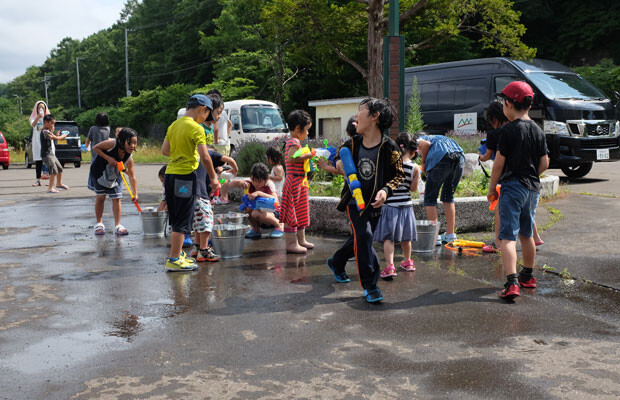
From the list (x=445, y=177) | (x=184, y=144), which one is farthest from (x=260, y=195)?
(x=445, y=177)

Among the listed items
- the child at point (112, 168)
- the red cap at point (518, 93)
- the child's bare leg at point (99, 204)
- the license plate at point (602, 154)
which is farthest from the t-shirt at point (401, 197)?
the license plate at point (602, 154)

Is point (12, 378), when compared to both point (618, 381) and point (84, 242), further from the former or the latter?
point (84, 242)

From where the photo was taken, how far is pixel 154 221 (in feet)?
28.2

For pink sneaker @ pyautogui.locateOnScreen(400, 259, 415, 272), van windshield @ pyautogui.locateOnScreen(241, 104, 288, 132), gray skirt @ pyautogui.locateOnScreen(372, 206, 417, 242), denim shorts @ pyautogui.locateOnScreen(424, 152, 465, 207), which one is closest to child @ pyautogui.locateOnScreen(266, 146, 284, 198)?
denim shorts @ pyautogui.locateOnScreen(424, 152, 465, 207)

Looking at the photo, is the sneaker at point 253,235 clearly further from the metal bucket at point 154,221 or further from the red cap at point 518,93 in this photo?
the red cap at point 518,93

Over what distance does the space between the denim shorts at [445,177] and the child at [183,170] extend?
267cm

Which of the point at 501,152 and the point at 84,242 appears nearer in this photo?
the point at 501,152

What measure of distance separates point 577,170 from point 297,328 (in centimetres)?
1263

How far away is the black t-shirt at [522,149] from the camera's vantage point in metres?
5.39

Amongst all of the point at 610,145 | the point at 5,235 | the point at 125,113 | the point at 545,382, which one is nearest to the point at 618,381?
the point at 545,382

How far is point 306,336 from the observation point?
172 inches

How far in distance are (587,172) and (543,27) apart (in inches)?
907

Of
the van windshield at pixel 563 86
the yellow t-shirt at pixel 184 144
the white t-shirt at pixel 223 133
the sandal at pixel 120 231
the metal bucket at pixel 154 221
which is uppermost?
the van windshield at pixel 563 86

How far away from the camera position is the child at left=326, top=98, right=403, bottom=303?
5.23 meters
